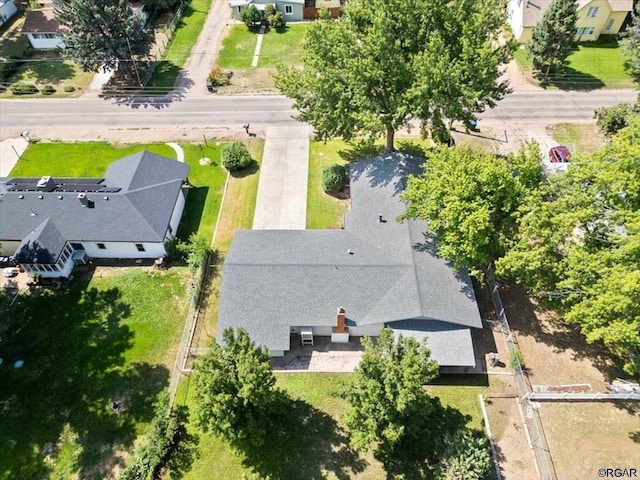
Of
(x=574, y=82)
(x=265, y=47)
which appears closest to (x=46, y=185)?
(x=265, y=47)

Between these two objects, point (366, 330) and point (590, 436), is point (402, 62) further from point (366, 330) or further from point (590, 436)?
point (590, 436)

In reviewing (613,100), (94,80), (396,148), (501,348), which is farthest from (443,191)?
(94,80)

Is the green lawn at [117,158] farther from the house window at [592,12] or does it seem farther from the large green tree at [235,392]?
the house window at [592,12]

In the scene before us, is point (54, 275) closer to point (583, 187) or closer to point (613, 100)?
point (583, 187)

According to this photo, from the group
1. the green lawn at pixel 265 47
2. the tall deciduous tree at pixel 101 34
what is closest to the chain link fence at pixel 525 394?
the green lawn at pixel 265 47

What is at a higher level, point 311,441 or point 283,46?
point 283,46

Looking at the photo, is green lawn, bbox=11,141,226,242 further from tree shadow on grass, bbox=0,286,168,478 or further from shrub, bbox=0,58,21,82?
shrub, bbox=0,58,21,82
